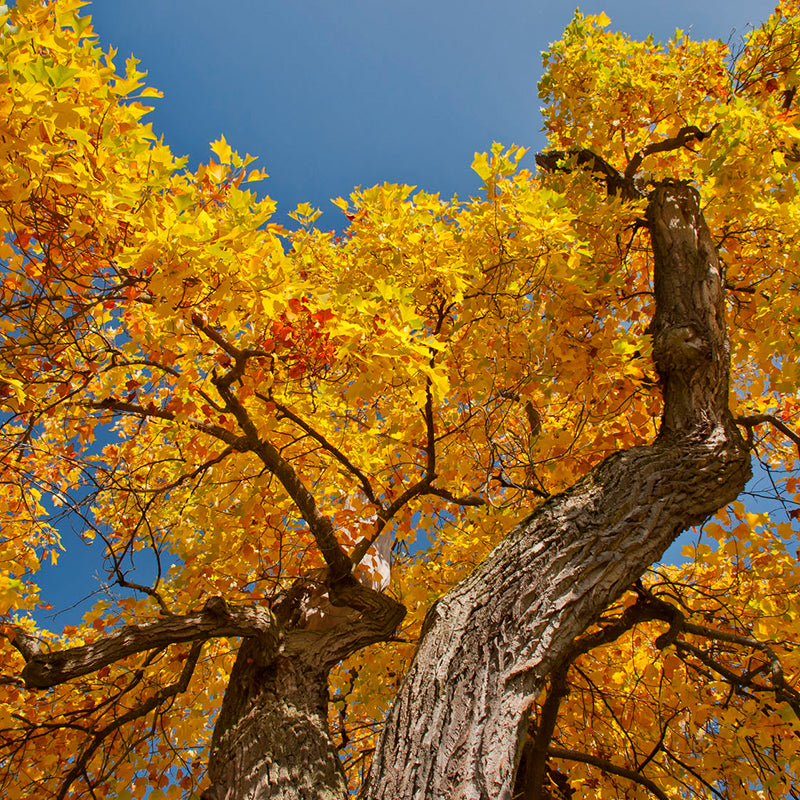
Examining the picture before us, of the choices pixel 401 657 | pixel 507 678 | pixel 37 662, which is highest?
pixel 401 657

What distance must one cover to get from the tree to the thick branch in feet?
0.05

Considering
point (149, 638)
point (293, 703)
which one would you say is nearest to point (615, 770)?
point (293, 703)

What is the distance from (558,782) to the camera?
3768 millimetres

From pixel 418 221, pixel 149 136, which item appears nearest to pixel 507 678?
pixel 418 221

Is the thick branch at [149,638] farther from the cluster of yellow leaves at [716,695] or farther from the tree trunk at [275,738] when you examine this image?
the cluster of yellow leaves at [716,695]

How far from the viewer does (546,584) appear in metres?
1.97

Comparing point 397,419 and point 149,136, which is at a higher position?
point 397,419

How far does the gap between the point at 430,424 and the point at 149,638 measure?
166cm

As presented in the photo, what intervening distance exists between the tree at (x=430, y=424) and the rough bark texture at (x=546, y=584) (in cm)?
1

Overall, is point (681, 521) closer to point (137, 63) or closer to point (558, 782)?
point (558, 782)

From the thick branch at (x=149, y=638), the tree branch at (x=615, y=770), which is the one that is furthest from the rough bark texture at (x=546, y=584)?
the tree branch at (x=615, y=770)

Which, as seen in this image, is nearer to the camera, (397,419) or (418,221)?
(418,221)

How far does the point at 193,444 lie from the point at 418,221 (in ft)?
7.21

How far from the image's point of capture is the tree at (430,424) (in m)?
1.86
